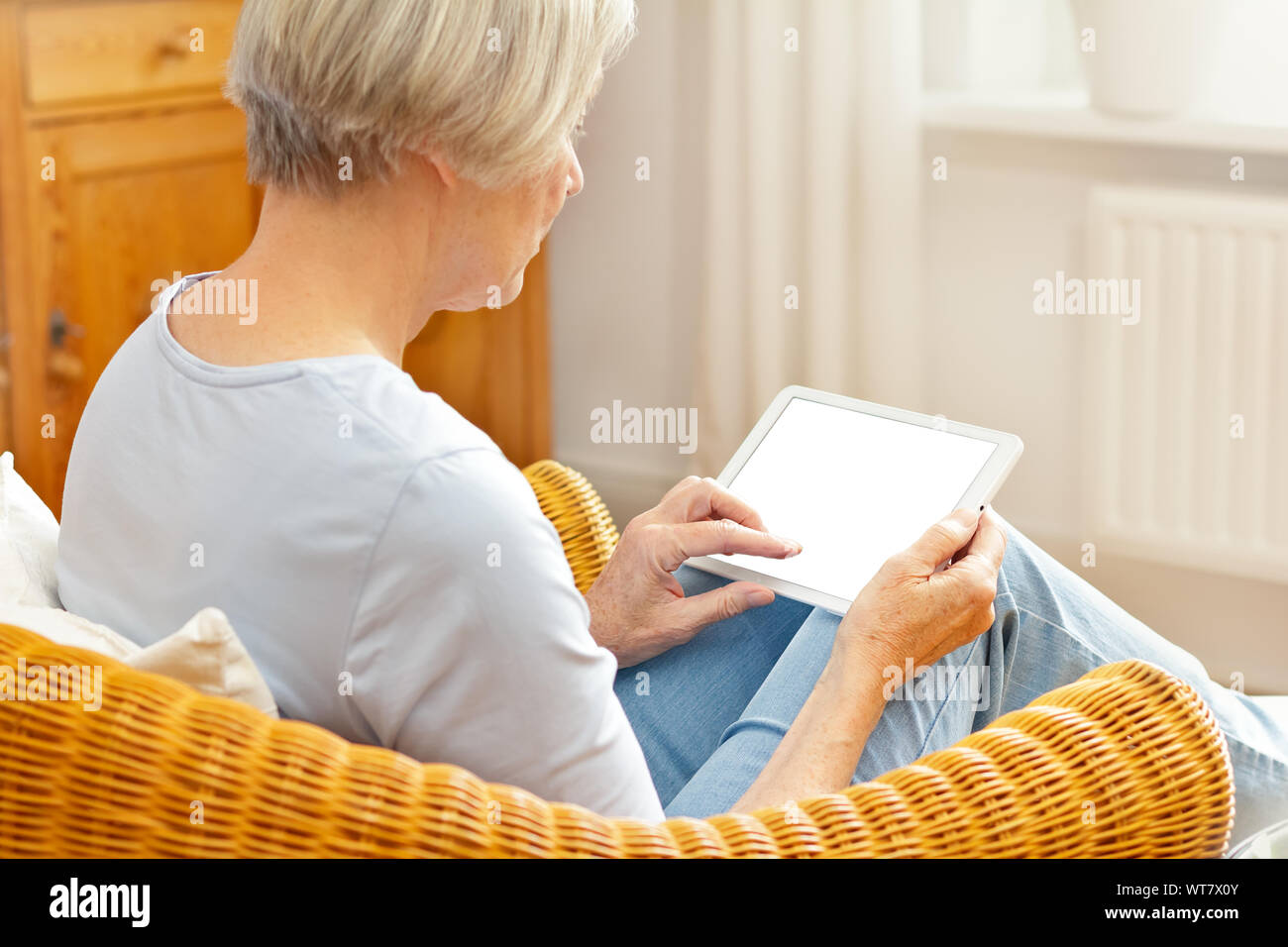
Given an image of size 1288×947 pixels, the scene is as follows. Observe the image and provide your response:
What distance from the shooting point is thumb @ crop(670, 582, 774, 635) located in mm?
1118

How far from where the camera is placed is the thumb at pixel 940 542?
3.24 feet

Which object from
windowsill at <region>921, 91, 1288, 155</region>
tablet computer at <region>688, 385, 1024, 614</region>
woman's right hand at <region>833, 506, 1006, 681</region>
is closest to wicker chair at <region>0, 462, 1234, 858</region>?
woman's right hand at <region>833, 506, 1006, 681</region>

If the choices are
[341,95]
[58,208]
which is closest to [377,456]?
[341,95]

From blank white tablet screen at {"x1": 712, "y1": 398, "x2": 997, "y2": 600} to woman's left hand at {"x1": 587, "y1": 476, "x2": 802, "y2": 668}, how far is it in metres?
0.02

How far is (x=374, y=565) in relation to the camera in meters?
0.73

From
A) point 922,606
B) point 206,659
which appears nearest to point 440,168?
point 206,659

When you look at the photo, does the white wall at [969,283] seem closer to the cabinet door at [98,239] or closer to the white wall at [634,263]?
the white wall at [634,263]

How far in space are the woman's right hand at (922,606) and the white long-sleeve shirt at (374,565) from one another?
0.70 feet

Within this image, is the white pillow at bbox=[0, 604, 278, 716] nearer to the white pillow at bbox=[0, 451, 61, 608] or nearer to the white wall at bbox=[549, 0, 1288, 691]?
the white pillow at bbox=[0, 451, 61, 608]

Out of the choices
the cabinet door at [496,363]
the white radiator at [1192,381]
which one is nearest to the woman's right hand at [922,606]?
the white radiator at [1192,381]

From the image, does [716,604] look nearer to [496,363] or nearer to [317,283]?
[317,283]

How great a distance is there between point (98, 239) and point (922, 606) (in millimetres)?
1525

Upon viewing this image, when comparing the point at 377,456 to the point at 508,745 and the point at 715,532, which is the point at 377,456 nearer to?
the point at 508,745

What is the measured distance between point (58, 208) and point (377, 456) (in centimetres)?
146
